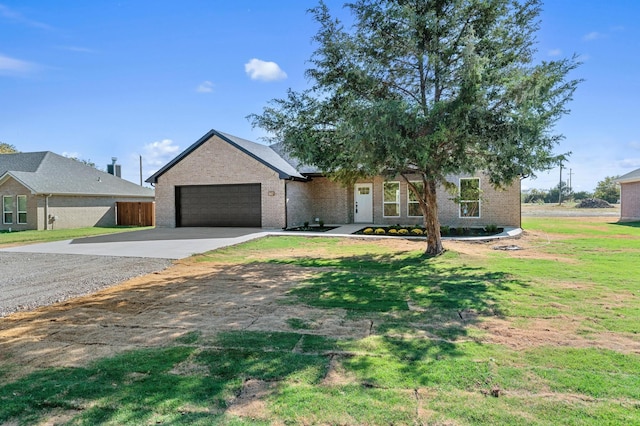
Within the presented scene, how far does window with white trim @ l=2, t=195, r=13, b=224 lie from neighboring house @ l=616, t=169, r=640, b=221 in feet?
126

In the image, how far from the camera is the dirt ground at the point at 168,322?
13.9 ft

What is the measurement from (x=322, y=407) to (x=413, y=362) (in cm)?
125

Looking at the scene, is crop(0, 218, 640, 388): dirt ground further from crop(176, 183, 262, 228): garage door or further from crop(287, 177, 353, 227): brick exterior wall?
crop(287, 177, 353, 227): brick exterior wall

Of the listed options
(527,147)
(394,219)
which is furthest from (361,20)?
(394,219)

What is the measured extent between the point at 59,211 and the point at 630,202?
119 feet

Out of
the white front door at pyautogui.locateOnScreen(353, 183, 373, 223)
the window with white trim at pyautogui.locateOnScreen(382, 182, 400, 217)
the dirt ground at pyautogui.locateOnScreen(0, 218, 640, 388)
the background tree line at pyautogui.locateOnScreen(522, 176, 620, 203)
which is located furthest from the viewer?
the background tree line at pyautogui.locateOnScreen(522, 176, 620, 203)

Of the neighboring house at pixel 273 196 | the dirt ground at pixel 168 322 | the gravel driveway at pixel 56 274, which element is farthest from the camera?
the neighboring house at pixel 273 196

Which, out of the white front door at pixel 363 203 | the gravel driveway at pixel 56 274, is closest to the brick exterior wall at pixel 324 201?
the white front door at pixel 363 203

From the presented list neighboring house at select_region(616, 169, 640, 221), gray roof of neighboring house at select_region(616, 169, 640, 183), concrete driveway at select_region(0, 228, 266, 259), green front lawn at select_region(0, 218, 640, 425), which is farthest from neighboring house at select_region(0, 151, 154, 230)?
neighboring house at select_region(616, 169, 640, 221)

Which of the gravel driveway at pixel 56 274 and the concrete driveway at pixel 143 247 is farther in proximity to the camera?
the concrete driveway at pixel 143 247

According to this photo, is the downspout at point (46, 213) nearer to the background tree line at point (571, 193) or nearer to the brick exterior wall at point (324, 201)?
the brick exterior wall at point (324, 201)

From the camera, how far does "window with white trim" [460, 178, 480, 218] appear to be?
18422mm

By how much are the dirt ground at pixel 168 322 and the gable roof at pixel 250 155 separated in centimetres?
1189

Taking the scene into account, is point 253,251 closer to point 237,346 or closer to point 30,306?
point 30,306
